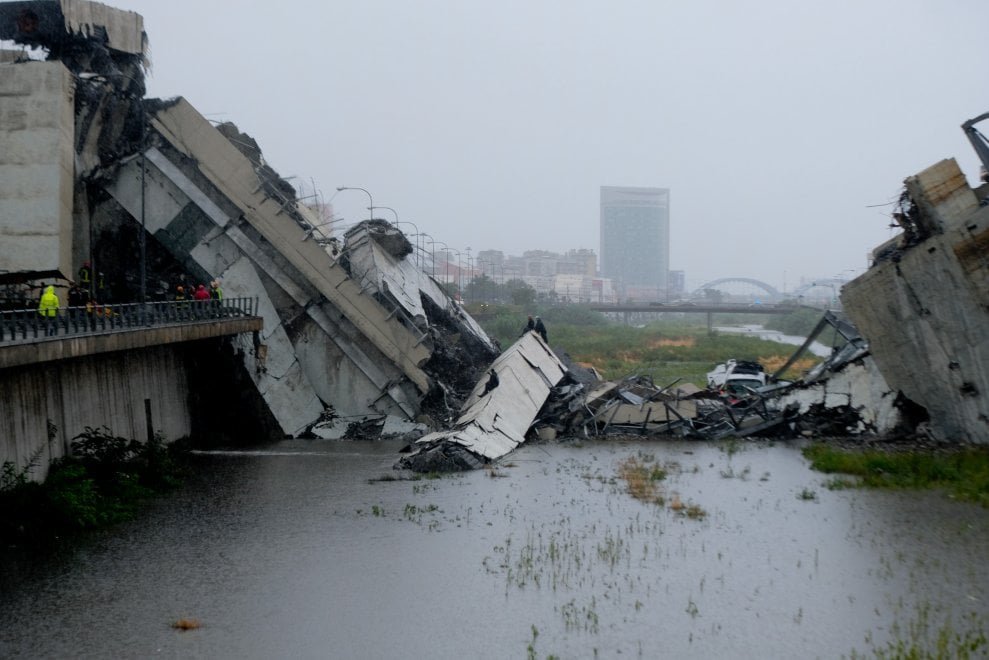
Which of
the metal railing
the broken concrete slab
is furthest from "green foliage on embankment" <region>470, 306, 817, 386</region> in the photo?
the metal railing

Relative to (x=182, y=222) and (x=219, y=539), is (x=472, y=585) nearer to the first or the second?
(x=219, y=539)

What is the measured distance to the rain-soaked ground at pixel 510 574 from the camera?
1098cm

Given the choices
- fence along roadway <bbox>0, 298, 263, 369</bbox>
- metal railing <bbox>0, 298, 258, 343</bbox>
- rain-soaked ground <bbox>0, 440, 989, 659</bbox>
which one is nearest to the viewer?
rain-soaked ground <bbox>0, 440, 989, 659</bbox>

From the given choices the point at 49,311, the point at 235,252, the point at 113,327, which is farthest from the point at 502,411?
the point at 49,311

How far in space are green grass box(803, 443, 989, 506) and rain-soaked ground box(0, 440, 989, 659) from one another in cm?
64

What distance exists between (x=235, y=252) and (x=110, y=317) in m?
9.42

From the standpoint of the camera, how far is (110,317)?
64.9ft

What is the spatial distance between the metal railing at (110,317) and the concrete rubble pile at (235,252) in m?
1.46

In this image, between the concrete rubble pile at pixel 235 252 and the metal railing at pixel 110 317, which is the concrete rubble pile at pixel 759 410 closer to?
the concrete rubble pile at pixel 235 252

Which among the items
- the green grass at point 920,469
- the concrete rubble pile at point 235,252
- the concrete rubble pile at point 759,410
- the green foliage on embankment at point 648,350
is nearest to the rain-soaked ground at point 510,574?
the green grass at point 920,469

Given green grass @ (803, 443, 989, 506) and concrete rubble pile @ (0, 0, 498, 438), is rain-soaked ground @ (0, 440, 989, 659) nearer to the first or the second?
green grass @ (803, 443, 989, 506)

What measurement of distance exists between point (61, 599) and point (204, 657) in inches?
120

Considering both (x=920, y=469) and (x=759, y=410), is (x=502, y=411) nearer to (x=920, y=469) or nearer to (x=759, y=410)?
(x=759, y=410)

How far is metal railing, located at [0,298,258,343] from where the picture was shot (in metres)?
15.9
